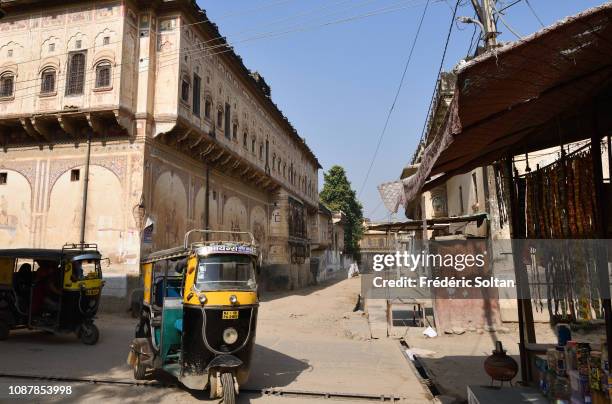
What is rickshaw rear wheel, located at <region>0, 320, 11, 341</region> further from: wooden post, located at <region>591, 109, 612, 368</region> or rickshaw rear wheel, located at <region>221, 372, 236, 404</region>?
wooden post, located at <region>591, 109, 612, 368</region>

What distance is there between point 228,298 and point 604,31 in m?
5.17

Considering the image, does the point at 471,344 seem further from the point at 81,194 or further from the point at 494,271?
the point at 81,194

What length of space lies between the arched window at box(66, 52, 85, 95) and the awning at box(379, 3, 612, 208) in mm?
15538

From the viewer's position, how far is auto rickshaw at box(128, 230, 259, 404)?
6121 mm

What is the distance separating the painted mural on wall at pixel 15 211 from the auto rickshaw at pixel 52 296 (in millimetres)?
6560

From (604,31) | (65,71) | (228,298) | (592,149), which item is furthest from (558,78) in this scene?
(65,71)

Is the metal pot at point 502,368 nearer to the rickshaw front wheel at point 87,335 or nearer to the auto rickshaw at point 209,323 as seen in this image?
the auto rickshaw at point 209,323

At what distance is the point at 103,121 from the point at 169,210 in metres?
4.12

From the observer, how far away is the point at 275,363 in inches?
353

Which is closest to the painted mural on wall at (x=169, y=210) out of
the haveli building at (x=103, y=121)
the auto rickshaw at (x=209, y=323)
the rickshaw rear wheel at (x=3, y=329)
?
the haveli building at (x=103, y=121)

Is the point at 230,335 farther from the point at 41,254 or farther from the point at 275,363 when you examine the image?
the point at 41,254

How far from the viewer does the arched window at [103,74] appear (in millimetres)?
16203

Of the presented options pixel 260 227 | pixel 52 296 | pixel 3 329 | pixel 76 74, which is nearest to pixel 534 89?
pixel 52 296

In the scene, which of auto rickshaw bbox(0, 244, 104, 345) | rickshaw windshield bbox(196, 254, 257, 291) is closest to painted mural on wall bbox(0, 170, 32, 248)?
auto rickshaw bbox(0, 244, 104, 345)
